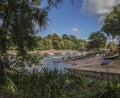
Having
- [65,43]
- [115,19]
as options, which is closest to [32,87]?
[115,19]

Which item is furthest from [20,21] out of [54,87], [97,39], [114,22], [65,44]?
[65,44]

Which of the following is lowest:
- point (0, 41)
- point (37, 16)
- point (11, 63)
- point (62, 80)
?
point (62, 80)

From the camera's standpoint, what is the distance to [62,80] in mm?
11438

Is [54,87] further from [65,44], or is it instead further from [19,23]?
[65,44]

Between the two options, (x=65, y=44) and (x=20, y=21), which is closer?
(x=20, y=21)

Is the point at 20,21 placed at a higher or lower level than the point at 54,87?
higher

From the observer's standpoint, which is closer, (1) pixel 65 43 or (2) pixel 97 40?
(2) pixel 97 40

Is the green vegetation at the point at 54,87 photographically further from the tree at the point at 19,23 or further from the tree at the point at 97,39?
the tree at the point at 97,39

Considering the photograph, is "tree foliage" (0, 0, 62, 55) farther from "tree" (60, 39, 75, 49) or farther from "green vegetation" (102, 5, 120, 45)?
"tree" (60, 39, 75, 49)

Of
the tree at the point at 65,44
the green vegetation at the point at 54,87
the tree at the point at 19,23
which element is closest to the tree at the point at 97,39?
the green vegetation at the point at 54,87

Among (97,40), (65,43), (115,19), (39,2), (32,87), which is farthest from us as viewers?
(65,43)

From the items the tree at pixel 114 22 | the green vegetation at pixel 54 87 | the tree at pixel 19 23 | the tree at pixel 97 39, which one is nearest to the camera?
the green vegetation at pixel 54 87

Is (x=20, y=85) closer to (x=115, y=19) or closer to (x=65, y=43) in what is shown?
(x=115, y=19)

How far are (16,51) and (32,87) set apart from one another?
145 inches
